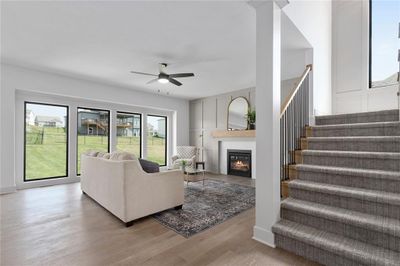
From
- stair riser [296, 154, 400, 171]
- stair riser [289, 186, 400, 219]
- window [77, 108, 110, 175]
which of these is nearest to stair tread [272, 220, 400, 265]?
stair riser [289, 186, 400, 219]

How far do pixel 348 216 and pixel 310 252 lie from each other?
0.49 metres

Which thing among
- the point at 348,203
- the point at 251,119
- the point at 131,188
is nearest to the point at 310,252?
the point at 348,203

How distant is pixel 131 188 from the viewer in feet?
8.34

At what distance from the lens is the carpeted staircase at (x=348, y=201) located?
1665 millimetres

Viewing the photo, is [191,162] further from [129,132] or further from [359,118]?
[359,118]

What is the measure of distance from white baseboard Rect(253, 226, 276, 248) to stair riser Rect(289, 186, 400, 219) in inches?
Result: 23.2

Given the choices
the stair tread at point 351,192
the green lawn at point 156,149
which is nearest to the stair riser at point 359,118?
the stair tread at point 351,192

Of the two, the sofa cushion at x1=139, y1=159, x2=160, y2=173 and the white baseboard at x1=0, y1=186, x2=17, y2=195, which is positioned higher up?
→ the sofa cushion at x1=139, y1=159, x2=160, y2=173

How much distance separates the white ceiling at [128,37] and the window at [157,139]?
261cm

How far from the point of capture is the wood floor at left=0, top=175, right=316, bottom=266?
6.07 ft

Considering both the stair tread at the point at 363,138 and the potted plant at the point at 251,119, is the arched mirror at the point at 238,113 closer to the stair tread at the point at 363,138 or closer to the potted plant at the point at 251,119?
the potted plant at the point at 251,119

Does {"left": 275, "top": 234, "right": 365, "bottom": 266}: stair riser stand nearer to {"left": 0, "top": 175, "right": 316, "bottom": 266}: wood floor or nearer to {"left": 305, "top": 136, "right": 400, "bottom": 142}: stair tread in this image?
{"left": 0, "top": 175, "right": 316, "bottom": 266}: wood floor

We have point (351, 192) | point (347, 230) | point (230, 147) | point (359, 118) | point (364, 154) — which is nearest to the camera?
point (347, 230)

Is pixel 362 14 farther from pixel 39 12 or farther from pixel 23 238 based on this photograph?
pixel 23 238
